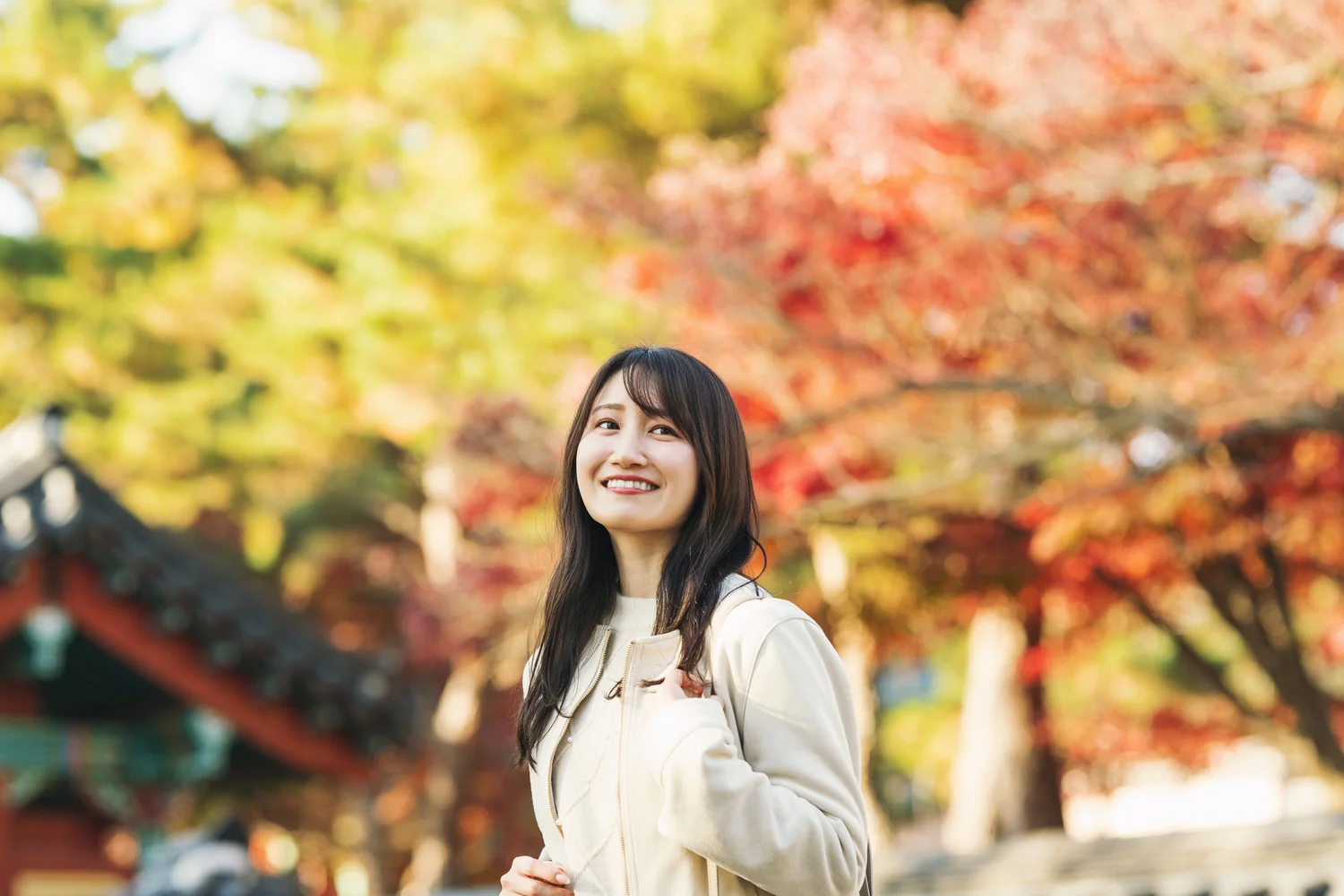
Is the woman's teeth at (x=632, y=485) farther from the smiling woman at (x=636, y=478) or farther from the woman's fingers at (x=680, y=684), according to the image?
the woman's fingers at (x=680, y=684)

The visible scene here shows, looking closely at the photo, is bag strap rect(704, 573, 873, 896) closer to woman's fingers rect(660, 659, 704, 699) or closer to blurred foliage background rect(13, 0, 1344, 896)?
woman's fingers rect(660, 659, 704, 699)

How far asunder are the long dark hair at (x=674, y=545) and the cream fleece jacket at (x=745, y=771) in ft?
0.13

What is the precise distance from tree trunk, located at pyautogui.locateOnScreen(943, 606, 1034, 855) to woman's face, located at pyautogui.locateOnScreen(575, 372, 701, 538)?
816cm

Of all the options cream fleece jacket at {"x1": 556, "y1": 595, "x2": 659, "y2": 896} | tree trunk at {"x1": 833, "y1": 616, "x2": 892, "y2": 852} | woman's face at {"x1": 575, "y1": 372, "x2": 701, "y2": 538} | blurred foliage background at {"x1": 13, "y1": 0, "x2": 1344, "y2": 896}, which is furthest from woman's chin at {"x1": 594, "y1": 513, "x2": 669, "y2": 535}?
tree trunk at {"x1": 833, "y1": 616, "x2": 892, "y2": 852}

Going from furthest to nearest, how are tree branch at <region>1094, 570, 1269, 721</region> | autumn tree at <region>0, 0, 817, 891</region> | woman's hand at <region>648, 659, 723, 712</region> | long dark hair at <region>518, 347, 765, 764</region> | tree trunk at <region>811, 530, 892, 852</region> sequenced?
1. autumn tree at <region>0, 0, 817, 891</region>
2. tree trunk at <region>811, 530, 892, 852</region>
3. tree branch at <region>1094, 570, 1269, 721</region>
4. long dark hair at <region>518, 347, 765, 764</region>
5. woman's hand at <region>648, 659, 723, 712</region>

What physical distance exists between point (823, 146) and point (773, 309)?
1.12 meters

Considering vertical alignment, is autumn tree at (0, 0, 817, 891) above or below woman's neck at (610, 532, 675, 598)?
above

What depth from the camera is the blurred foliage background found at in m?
6.68

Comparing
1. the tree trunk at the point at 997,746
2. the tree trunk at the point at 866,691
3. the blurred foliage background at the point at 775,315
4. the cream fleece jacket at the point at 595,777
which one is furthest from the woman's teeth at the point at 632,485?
the tree trunk at the point at 997,746

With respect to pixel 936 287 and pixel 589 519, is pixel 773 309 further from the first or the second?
pixel 589 519

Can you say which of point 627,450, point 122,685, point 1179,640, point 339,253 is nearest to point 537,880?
point 627,450

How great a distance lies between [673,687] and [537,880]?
31 cm

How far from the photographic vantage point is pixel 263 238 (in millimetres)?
14375

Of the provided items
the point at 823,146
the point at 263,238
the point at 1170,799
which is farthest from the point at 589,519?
the point at 1170,799
